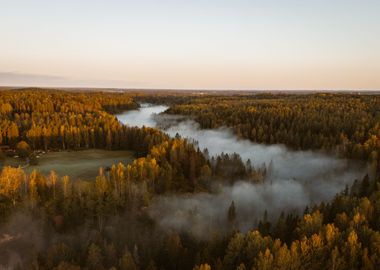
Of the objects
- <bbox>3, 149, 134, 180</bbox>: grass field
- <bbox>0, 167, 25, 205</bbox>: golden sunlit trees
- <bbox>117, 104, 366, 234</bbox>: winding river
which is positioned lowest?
<bbox>117, 104, 366, 234</bbox>: winding river

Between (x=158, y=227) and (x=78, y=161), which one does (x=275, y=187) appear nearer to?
(x=158, y=227)

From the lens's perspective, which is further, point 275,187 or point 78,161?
point 78,161

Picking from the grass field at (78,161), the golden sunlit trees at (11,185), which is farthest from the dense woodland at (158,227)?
the grass field at (78,161)

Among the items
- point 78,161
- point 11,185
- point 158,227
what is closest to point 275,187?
point 158,227

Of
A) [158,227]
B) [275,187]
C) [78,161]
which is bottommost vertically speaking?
[158,227]

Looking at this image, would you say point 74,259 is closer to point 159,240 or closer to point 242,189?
point 159,240

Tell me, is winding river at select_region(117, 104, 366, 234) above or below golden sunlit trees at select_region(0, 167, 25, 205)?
below

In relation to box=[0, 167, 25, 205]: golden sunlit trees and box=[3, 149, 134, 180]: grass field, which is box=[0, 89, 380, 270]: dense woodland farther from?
box=[3, 149, 134, 180]: grass field

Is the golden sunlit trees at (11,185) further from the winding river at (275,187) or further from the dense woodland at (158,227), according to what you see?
the winding river at (275,187)

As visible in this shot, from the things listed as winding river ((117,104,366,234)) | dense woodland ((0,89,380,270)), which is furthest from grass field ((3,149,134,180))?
winding river ((117,104,366,234))
